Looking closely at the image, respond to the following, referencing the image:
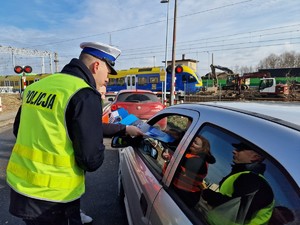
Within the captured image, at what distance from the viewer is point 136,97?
27.9 feet

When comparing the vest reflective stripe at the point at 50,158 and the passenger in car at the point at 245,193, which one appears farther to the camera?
the vest reflective stripe at the point at 50,158

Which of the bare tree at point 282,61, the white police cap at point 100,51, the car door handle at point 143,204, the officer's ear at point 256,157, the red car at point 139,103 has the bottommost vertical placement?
the car door handle at point 143,204

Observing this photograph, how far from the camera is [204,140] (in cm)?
162

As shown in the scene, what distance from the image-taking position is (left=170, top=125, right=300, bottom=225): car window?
1.02 m

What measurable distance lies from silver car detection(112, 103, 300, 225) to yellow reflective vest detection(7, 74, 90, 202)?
0.60 m

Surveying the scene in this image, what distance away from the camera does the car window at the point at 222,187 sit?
1.02 m

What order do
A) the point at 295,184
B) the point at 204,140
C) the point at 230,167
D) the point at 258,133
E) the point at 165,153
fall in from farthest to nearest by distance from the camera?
the point at 165,153
the point at 204,140
the point at 230,167
the point at 258,133
the point at 295,184

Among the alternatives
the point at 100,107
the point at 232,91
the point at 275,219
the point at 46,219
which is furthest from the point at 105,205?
the point at 232,91

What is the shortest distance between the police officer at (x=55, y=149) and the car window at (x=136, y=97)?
6.68 meters

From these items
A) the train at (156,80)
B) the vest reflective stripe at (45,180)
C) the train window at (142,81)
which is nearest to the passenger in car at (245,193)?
the vest reflective stripe at (45,180)

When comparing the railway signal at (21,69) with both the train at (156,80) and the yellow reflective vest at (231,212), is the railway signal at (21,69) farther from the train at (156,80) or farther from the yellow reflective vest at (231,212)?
the yellow reflective vest at (231,212)

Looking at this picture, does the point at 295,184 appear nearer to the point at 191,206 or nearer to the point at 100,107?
the point at 191,206

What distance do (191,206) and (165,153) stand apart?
2.89ft

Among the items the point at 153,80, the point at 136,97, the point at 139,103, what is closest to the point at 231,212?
the point at 139,103
